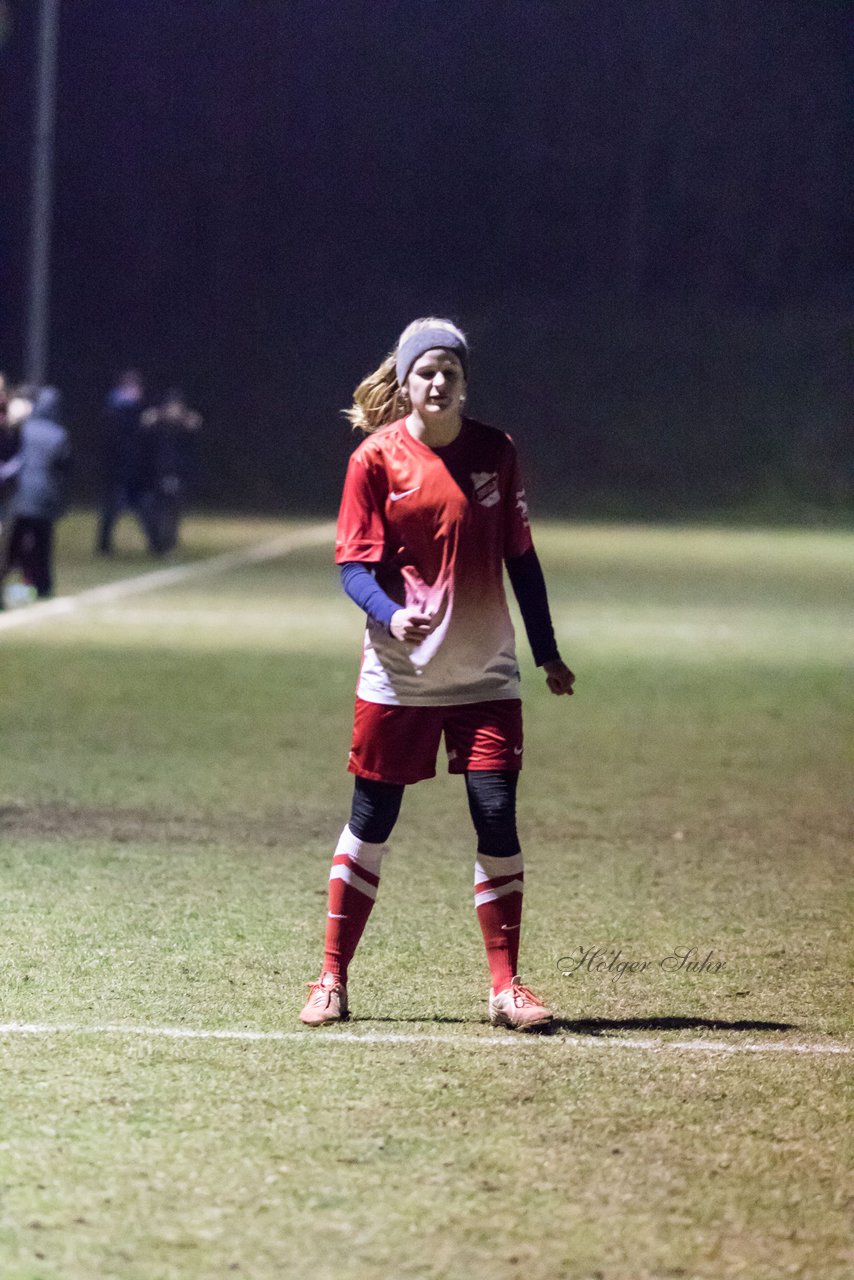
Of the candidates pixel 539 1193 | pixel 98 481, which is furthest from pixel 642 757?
pixel 98 481

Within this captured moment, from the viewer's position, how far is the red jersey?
5.92 m

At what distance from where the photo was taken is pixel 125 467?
27.3m

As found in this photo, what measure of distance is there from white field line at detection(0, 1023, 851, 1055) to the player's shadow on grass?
102mm

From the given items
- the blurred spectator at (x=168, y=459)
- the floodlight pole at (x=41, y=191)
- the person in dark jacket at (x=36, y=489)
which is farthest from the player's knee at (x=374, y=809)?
the floodlight pole at (x=41, y=191)

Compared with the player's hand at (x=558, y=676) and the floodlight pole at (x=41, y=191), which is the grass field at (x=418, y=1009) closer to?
the player's hand at (x=558, y=676)

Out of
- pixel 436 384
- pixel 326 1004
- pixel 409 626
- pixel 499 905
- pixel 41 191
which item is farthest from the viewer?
pixel 41 191

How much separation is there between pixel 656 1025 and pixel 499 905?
1.71 ft

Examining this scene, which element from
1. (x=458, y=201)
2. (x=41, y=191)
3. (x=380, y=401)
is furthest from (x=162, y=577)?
(x=458, y=201)

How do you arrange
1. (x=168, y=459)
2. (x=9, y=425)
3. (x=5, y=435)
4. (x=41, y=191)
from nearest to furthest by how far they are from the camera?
(x=5, y=435) → (x=9, y=425) → (x=168, y=459) → (x=41, y=191)

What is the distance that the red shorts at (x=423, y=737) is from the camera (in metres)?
6.01

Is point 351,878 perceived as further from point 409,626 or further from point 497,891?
point 409,626

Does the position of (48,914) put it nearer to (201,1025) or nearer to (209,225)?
(201,1025)

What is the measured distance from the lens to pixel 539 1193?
14.9 ft

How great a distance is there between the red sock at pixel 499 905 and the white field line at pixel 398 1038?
0.89ft
